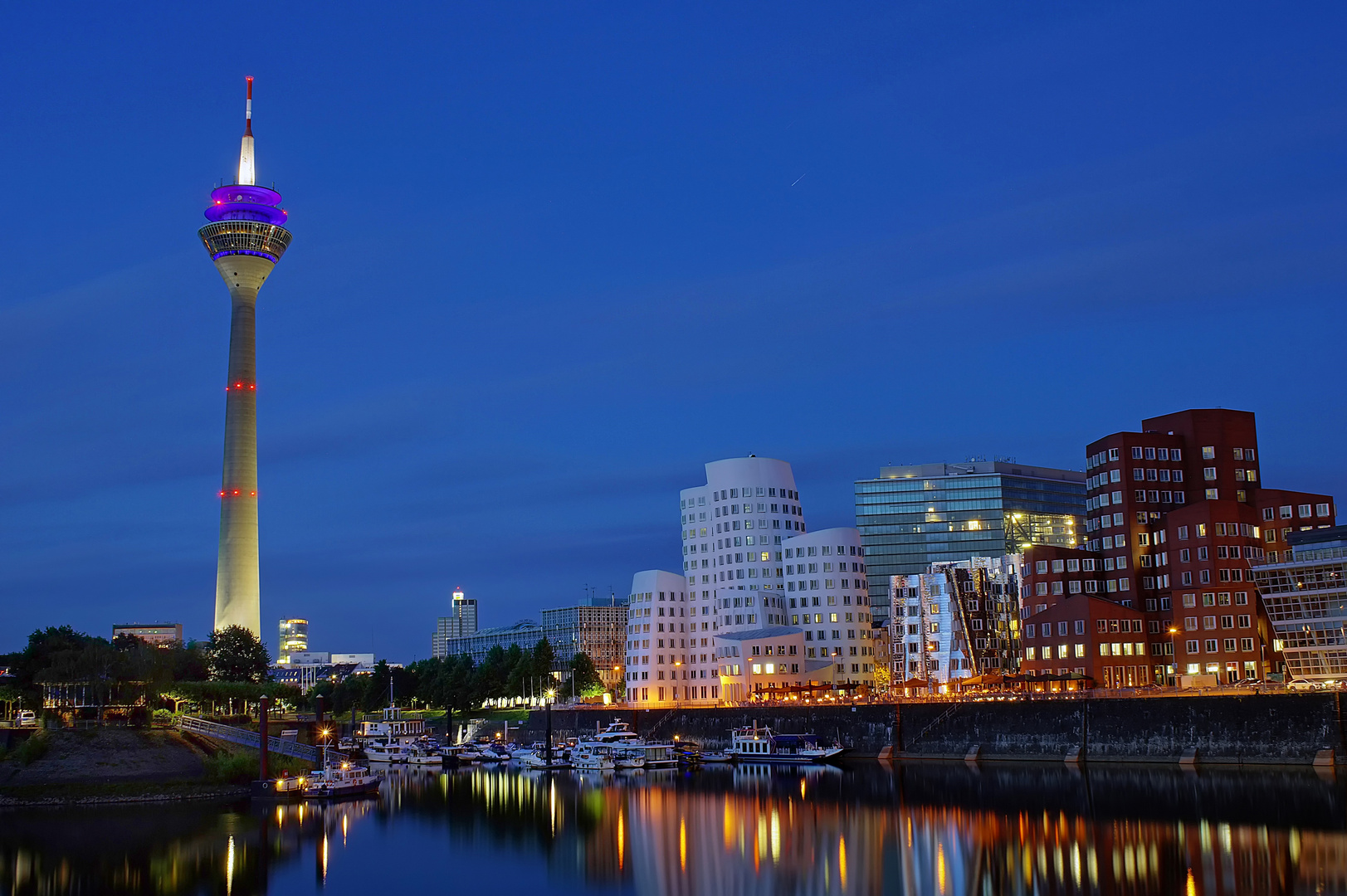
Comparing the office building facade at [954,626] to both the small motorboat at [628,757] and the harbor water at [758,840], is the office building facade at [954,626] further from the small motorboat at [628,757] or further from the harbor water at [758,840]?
the harbor water at [758,840]

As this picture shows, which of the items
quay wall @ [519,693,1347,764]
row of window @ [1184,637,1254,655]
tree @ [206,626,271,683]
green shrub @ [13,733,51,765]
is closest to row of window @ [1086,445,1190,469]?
row of window @ [1184,637,1254,655]

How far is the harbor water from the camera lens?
194ft

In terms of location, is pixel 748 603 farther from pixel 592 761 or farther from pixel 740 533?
pixel 592 761

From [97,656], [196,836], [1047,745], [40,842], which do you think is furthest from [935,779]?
[97,656]

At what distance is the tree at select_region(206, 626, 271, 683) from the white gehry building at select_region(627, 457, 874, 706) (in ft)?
174

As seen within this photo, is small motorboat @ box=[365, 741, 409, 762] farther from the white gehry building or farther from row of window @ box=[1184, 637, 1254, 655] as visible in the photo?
row of window @ box=[1184, 637, 1254, 655]

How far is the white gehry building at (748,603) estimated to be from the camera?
6855 inches

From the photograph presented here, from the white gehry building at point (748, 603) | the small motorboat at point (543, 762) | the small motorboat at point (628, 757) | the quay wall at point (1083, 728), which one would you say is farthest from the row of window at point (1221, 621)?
the small motorboat at point (543, 762)

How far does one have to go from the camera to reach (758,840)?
240 ft

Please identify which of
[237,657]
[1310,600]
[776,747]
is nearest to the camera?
[1310,600]

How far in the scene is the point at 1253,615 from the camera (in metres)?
126

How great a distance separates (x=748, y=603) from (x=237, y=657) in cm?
7248

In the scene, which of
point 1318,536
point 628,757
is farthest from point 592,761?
point 1318,536

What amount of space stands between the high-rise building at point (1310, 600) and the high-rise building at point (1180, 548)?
266 centimetres
